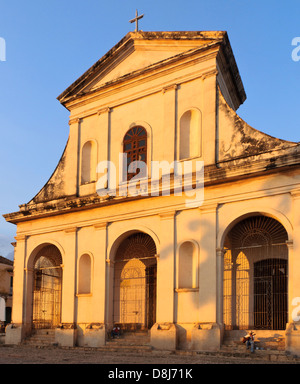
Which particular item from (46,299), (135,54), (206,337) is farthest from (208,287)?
(46,299)

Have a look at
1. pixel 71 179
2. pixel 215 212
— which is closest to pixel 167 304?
pixel 215 212

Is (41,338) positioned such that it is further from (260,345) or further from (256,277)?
(260,345)

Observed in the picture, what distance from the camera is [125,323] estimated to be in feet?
55.9

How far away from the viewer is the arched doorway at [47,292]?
1959cm

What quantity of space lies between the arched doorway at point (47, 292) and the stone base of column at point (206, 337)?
7.64m

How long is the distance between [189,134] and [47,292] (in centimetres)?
1017

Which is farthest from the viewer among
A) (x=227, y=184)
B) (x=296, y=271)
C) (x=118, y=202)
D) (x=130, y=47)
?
(x=130, y=47)

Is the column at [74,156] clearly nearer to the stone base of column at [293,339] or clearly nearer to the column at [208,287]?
the column at [208,287]

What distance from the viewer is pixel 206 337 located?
1327cm

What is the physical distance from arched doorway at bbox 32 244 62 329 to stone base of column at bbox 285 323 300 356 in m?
10.1

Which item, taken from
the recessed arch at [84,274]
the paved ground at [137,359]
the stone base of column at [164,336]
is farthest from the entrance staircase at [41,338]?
the stone base of column at [164,336]

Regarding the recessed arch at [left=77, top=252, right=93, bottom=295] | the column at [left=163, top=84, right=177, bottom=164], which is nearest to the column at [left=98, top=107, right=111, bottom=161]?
the column at [left=163, top=84, right=177, bottom=164]

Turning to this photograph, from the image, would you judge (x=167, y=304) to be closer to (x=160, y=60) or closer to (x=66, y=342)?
(x=66, y=342)

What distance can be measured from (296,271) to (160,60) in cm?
832
